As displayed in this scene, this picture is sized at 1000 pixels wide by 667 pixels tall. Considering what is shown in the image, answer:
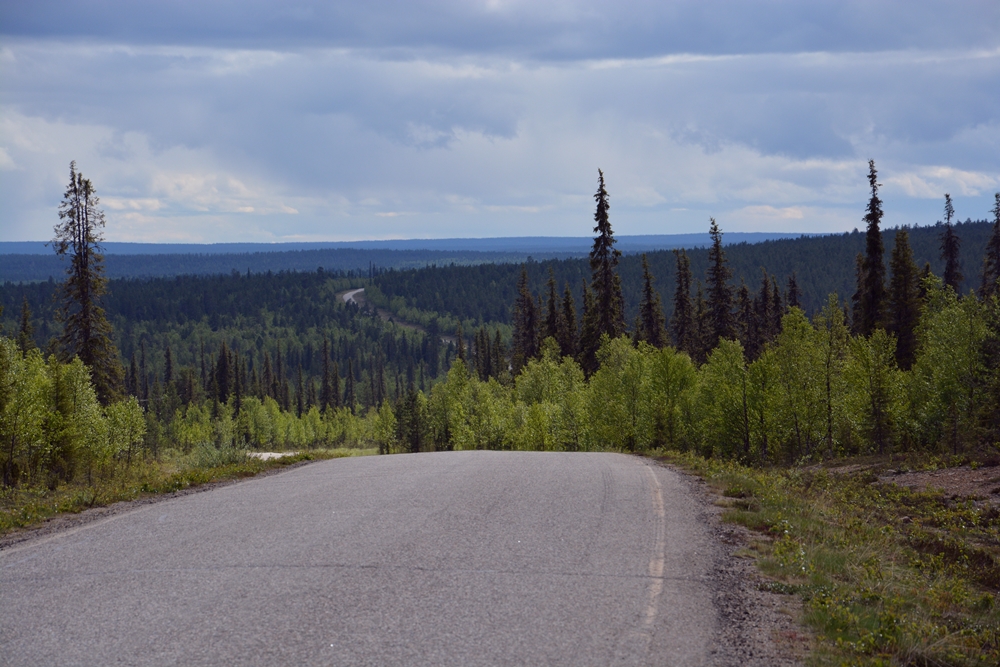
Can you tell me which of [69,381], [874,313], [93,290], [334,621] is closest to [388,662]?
[334,621]

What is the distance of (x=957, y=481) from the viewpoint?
18406 mm

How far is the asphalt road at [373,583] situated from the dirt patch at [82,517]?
1.17ft

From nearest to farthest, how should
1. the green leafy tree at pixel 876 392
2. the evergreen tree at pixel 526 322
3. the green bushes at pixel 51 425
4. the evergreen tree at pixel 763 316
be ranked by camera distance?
the green bushes at pixel 51 425 < the green leafy tree at pixel 876 392 < the evergreen tree at pixel 763 316 < the evergreen tree at pixel 526 322

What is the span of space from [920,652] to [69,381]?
30.9 m

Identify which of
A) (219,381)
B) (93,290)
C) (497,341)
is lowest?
(219,381)

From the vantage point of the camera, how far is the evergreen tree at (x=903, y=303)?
54.7 meters

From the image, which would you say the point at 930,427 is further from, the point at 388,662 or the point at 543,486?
the point at 388,662

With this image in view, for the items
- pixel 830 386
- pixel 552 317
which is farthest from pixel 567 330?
pixel 830 386

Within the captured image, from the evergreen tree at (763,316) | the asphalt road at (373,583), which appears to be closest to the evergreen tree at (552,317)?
the evergreen tree at (763,316)

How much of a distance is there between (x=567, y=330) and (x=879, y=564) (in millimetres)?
65749

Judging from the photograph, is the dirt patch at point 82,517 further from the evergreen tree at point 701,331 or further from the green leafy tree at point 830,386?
the evergreen tree at point 701,331

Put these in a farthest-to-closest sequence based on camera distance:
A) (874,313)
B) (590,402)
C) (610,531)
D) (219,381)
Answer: (219,381)
(874,313)
(590,402)
(610,531)

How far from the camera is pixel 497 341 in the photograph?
356ft

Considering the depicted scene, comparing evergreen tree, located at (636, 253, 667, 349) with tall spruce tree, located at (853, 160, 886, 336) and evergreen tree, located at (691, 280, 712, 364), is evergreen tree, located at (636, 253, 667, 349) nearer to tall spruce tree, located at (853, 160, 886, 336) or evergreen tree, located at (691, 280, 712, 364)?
evergreen tree, located at (691, 280, 712, 364)
